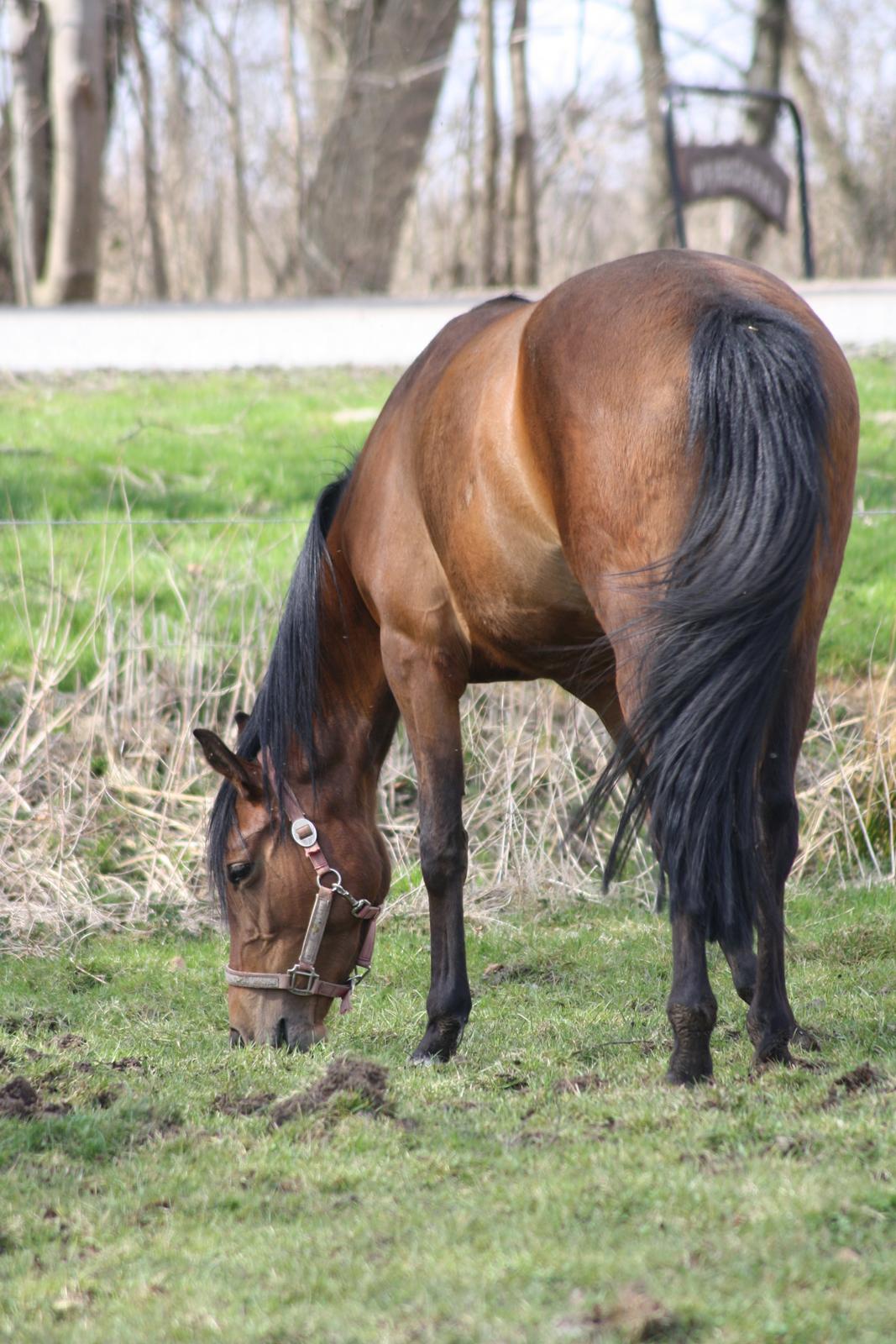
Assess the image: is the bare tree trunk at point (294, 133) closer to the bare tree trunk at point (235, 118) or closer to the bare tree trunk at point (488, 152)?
the bare tree trunk at point (235, 118)

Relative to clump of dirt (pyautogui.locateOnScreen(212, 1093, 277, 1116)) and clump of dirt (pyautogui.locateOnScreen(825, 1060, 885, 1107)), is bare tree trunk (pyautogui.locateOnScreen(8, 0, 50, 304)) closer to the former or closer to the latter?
clump of dirt (pyautogui.locateOnScreen(212, 1093, 277, 1116))

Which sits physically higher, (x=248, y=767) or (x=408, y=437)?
(x=408, y=437)

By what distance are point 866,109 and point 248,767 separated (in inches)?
807

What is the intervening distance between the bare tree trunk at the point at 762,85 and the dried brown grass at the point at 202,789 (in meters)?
12.9

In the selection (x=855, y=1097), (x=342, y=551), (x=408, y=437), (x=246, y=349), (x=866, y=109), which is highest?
(x=866, y=109)

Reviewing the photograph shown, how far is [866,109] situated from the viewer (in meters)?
21.1

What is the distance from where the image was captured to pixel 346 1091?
9.62ft

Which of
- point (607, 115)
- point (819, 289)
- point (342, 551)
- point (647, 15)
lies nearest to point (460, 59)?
point (647, 15)

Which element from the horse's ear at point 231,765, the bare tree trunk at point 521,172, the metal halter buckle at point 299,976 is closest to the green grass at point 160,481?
the horse's ear at point 231,765

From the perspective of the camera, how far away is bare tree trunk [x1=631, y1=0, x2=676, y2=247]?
54.1ft

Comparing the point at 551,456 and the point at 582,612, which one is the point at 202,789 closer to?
the point at 582,612

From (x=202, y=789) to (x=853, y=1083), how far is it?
3.49 metres

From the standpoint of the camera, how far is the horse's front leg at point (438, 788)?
3.63m

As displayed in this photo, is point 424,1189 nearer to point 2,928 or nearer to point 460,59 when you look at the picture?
point 2,928
